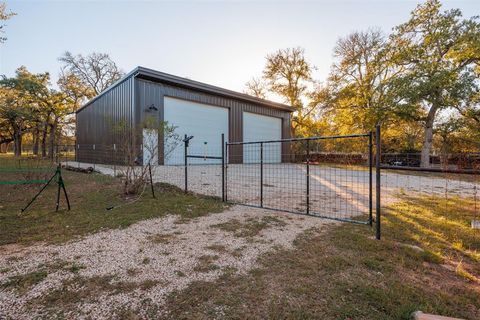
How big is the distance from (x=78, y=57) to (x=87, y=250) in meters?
28.7

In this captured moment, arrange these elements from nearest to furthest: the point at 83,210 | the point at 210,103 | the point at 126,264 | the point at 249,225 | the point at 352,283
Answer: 1. the point at 352,283
2. the point at 126,264
3. the point at 249,225
4. the point at 83,210
5. the point at 210,103

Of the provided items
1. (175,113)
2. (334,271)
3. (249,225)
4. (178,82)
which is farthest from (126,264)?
(178,82)

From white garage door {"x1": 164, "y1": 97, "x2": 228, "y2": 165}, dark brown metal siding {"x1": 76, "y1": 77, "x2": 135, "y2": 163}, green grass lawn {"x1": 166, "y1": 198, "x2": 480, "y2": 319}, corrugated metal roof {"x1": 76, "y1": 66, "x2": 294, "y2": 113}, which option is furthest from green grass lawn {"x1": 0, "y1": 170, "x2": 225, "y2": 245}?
corrugated metal roof {"x1": 76, "y1": 66, "x2": 294, "y2": 113}

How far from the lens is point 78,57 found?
2394 cm

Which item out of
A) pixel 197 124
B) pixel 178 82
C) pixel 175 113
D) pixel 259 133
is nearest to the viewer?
pixel 178 82

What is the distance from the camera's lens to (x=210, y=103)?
1376 cm

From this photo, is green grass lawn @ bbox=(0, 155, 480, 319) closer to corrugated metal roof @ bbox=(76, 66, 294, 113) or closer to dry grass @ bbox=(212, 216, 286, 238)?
dry grass @ bbox=(212, 216, 286, 238)

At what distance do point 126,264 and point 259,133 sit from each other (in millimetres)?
15301

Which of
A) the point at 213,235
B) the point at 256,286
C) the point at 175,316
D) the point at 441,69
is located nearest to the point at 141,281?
the point at 175,316

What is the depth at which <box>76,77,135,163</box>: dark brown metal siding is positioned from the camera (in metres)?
11.1

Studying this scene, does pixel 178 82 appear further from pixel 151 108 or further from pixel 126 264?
pixel 126 264

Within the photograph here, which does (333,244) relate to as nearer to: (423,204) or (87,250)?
(87,250)

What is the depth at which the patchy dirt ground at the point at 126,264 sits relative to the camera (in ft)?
5.57

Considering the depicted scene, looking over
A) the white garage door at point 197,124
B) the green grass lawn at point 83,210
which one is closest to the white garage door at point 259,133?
the white garage door at point 197,124
